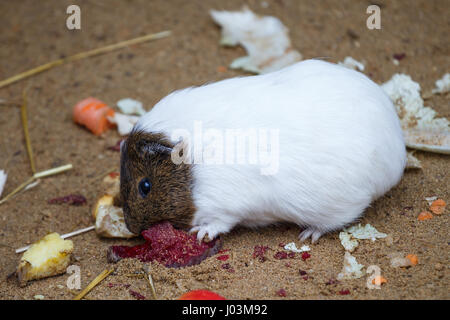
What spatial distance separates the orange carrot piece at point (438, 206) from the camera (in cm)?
309

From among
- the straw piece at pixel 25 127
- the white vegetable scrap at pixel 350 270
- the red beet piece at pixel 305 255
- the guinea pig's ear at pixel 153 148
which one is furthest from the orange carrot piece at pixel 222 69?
the white vegetable scrap at pixel 350 270

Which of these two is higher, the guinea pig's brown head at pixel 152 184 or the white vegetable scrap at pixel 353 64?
the white vegetable scrap at pixel 353 64

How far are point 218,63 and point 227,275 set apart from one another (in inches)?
96.2

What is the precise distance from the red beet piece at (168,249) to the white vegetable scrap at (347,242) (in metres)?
0.70

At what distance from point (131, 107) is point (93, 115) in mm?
335

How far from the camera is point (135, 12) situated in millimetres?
5469

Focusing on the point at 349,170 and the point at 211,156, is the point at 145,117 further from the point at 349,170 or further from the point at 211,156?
the point at 349,170

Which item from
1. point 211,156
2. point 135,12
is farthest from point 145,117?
point 135,12

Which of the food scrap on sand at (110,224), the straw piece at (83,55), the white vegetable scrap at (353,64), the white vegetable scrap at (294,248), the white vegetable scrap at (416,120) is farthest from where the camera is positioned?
the straw piece at (83,55)

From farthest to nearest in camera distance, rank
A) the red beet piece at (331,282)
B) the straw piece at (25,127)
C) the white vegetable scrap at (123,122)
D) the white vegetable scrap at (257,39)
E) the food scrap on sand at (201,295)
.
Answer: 1. the white vegetable scrap at (257,39)
2. the white vegetable scrap at (123,122)
3. the straw piece at (25,127)
4. the red beet piece at (331,282)
5. the food scrap on sand at (201,295)

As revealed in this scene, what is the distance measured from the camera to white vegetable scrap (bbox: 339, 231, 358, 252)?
2.93m

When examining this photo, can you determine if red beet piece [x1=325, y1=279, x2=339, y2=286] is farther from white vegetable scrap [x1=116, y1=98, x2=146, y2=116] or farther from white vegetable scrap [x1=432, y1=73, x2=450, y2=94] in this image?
white vegetable scrap [x1=116, y1=98, x2=146, y2=116]

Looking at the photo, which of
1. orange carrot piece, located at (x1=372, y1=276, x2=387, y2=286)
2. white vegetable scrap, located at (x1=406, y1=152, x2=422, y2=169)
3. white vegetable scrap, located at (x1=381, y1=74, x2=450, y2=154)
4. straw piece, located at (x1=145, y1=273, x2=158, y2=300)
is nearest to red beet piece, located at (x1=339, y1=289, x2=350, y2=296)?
orange carrot piece, located at (x1=372, y1=276, x2=387, y2=286)

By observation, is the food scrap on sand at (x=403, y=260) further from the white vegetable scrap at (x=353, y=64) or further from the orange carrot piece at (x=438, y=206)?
the white vegetable scrap at (x=353, y=64)
